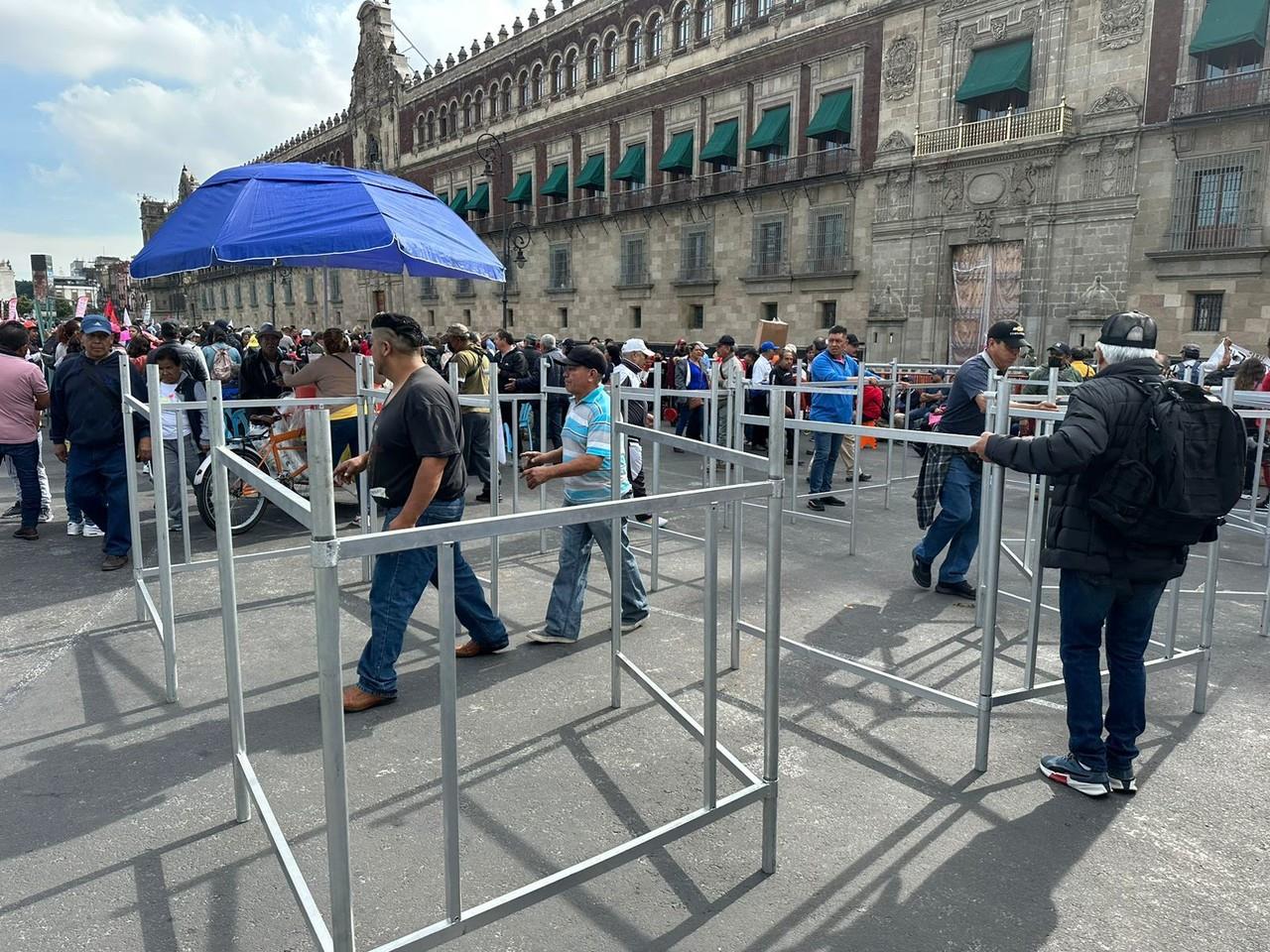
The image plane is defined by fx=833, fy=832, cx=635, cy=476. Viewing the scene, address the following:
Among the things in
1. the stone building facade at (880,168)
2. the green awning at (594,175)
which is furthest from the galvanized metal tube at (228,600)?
the green awning at (594,175)

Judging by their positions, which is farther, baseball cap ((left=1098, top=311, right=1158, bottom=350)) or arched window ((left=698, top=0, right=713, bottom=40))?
arched window ((left=698, top=0, right=713, bottom=40))

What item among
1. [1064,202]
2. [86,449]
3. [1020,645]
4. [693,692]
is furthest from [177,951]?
[1064,202]

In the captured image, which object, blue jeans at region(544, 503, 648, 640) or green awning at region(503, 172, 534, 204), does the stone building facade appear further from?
blue jeans at region(544, 503, 648, 640)

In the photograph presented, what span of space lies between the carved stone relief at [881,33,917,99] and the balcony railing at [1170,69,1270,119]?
658 cm

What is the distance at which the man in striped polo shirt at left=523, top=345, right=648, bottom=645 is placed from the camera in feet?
14.9

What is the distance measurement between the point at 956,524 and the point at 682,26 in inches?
1123

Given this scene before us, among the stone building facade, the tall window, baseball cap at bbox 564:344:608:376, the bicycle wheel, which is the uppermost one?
the stone building facade

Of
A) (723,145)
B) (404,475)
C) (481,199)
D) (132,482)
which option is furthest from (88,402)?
(481,199)

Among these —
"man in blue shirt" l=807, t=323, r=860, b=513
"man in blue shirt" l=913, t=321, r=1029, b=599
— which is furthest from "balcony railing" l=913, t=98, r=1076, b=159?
"man in blue shirt" l=913, t=321, r=1029, b=599

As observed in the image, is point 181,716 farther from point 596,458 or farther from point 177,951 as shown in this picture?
point 596,458

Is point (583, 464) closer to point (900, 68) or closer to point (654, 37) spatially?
point (900, 68)

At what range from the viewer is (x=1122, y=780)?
10.9ft

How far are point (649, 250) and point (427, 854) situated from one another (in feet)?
96.6

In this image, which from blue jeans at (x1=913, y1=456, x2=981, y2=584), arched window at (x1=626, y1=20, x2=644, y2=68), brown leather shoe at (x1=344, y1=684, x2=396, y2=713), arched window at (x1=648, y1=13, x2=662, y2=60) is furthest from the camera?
arched window at (x1=626, y1=20, x2=644, y2=68)
